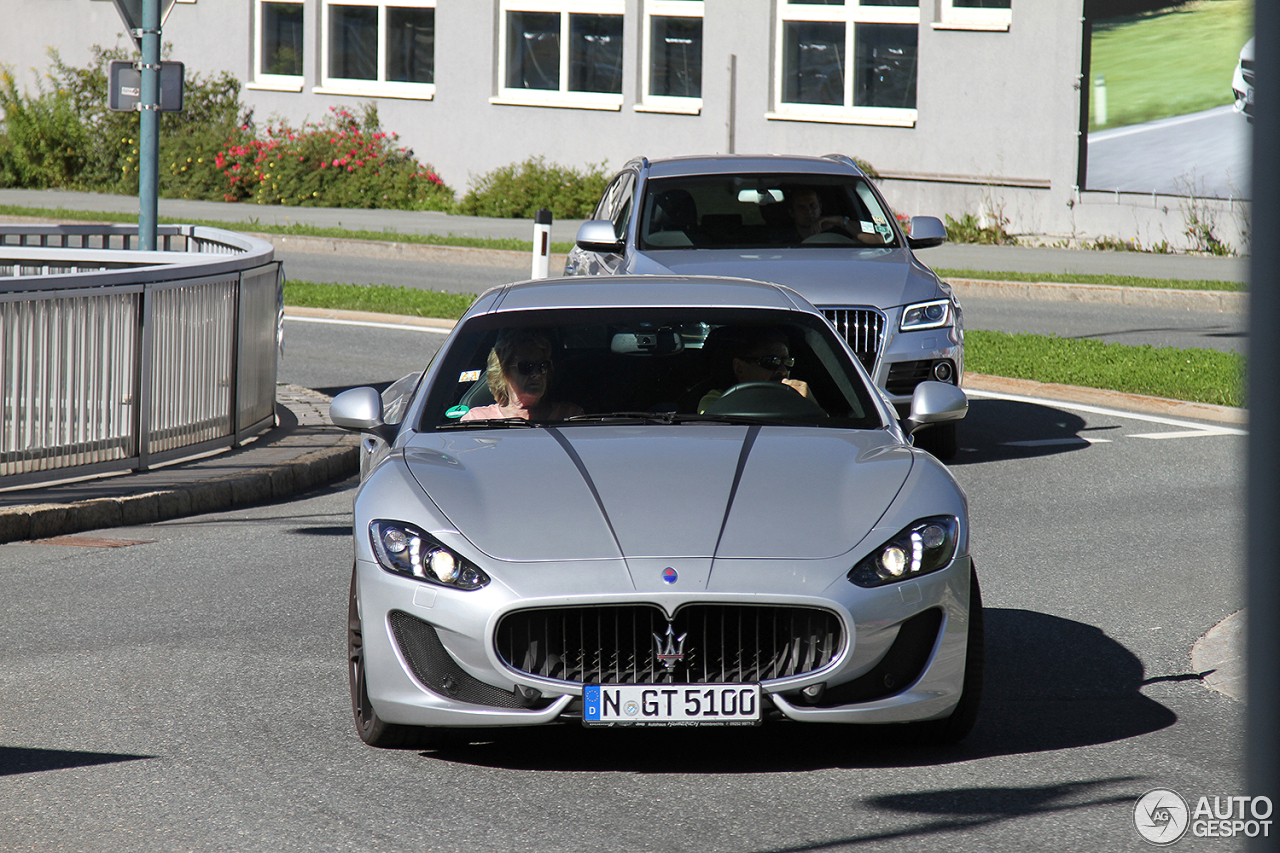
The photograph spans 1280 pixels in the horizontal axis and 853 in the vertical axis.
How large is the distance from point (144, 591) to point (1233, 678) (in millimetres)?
4282

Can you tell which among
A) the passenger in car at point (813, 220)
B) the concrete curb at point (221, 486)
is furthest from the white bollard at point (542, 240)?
the concrete curb at point (221, 486)

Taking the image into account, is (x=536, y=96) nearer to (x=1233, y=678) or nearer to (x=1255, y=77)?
(x=1233, y=678)

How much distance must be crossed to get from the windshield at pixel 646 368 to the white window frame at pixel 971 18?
20.6 meters

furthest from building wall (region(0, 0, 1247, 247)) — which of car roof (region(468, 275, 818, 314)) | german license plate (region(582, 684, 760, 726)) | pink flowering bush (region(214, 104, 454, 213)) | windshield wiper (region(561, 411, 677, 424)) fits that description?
german license plate (region(582, 684, 760, 726))

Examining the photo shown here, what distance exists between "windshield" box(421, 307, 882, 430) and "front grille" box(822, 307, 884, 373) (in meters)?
3.74

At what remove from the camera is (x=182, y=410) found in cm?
938

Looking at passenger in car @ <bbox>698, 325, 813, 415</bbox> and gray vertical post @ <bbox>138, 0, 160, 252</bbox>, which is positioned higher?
gray vertical post @ <bbox>138, 0, 160, 252</bbox>

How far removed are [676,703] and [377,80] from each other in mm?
28696

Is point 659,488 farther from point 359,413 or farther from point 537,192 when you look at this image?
point 537,192

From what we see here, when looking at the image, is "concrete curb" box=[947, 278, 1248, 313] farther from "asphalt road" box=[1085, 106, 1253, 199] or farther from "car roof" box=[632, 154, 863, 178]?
"car roof" box=[632, 154, 863, 178]

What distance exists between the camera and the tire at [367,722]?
4824 mm

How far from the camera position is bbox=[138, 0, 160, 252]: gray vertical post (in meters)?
12.0

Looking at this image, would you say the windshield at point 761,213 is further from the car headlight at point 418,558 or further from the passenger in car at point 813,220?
the car headlight at point 418,558

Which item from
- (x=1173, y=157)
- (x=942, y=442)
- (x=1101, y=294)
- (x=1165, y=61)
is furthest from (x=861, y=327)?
(x=1165, y=61)
